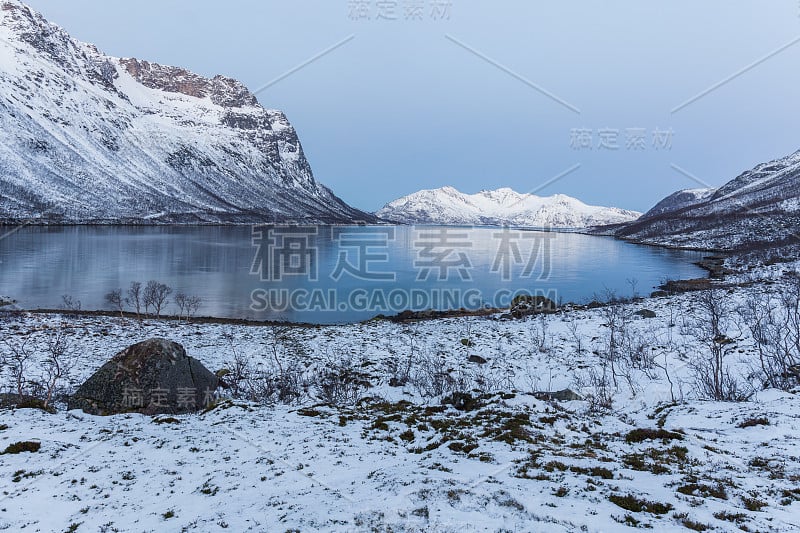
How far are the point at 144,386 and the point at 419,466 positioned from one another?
44.3ft

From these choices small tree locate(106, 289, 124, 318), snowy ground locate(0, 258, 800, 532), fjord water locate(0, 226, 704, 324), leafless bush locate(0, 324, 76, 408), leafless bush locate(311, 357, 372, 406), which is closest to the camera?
snowy ground locate(0, 258, 800, 532)

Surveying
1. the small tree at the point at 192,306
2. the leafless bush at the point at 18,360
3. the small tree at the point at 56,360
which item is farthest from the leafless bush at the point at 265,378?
the small tree at the point at 192,306

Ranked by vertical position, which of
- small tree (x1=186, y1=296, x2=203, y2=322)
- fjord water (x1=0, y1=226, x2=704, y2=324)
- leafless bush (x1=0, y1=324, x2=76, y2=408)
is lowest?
leafless bush (x1=0, y1=324, x2=76, y2=408)

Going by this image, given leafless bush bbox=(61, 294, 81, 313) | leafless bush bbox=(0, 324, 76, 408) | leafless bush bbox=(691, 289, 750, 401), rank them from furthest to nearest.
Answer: leafless bush bbox=(61, 294, 81, 313), leafless bush bbox=(0, 324, 76, 408), leafless bush bbox=(691, 289, 750, 401)

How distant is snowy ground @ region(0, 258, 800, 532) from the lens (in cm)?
823

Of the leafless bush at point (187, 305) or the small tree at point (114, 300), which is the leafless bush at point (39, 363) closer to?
the leafless bush at point (187, 305)

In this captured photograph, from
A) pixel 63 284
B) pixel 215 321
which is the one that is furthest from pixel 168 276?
pixel 215 321

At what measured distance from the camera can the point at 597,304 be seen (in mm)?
46500

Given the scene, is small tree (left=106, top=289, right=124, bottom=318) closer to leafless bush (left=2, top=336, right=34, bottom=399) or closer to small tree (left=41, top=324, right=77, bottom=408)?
small tree (left=41, top=324, right=77, bottom=408)

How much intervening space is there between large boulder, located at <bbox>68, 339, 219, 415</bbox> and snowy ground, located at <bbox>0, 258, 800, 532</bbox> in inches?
44.1

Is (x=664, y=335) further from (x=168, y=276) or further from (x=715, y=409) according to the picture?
(x=168, y=276)

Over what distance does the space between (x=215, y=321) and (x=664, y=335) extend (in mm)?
41681

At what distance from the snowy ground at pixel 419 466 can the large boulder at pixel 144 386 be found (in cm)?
112

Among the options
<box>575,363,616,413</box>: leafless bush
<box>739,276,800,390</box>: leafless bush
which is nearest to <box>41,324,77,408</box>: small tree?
<box>575,363,616,413</box>: leafless bush
